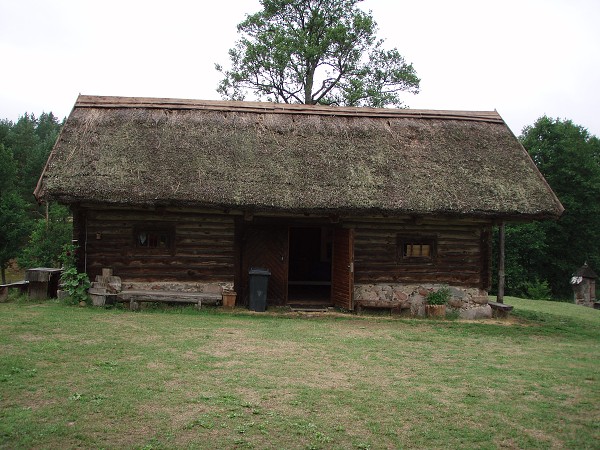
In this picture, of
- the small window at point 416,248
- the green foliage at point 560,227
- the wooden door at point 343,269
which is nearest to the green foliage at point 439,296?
the small window at point 416,248

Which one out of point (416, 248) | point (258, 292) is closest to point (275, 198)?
point (258, 292)

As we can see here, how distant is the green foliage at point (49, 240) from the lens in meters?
27.2

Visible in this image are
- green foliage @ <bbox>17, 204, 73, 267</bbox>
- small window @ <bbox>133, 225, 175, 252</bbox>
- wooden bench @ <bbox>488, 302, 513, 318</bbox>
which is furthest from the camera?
green foliage @ <bbox>17, 204, 73, 267</bbox>

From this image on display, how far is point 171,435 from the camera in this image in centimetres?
526

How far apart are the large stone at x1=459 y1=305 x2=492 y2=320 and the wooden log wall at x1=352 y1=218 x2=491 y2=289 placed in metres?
0.56

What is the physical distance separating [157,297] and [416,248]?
652 centimetres

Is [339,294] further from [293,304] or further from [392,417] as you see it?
[392,417]

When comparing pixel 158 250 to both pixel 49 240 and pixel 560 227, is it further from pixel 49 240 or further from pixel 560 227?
pixel 560 227

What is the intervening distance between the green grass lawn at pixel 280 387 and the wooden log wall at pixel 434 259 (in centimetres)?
288

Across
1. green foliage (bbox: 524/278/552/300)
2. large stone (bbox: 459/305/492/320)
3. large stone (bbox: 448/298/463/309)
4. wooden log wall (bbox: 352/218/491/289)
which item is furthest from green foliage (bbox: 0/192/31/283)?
green foliage (bbox: 524/278/552/300)

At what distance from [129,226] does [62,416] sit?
8205mm

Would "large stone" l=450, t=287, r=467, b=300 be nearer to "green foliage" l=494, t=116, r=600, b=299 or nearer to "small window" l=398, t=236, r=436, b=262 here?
"small window" l=398, t=236, r=436, b=262

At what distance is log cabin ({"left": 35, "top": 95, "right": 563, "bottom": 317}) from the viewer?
1271 centimetres

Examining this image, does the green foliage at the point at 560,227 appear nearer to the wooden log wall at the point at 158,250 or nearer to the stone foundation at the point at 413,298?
the stone foundation at the point at 413,298
